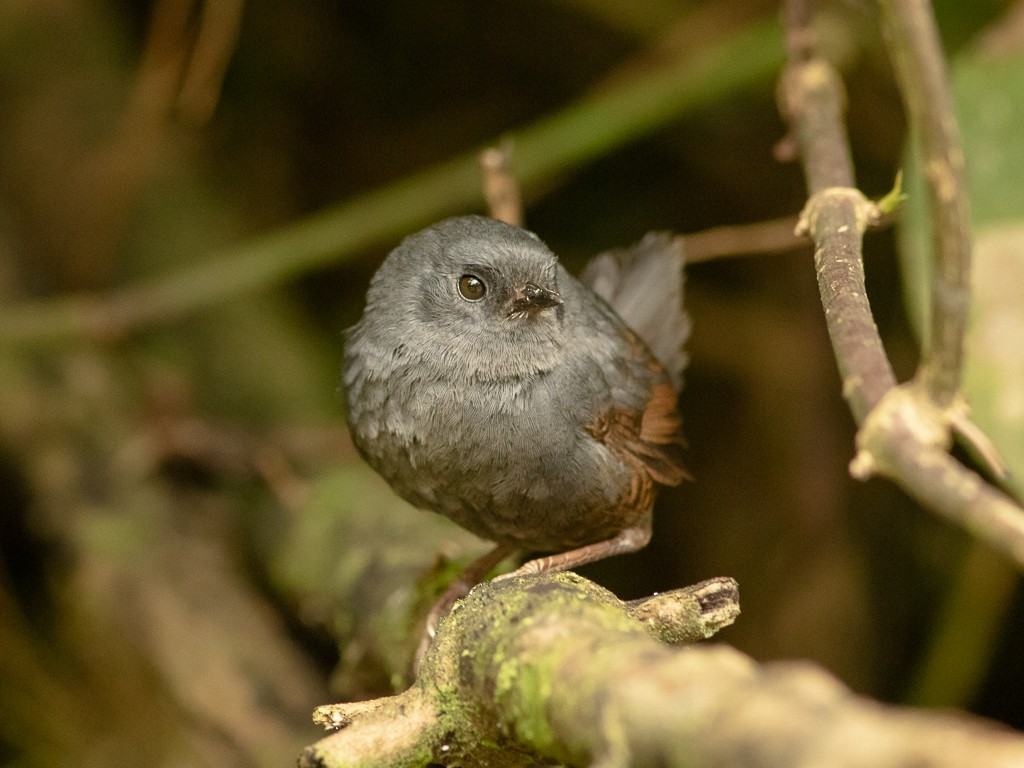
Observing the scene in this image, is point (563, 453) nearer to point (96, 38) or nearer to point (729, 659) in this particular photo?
point (729, 659)

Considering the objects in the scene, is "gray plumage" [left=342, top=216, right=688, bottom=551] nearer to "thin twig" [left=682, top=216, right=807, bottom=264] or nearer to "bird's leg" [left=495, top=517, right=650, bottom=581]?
"bird's leg" [left=495, top=517, right=650, bottom=581]

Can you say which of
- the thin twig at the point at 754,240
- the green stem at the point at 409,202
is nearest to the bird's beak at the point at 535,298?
the thin twig at the point at 754,240

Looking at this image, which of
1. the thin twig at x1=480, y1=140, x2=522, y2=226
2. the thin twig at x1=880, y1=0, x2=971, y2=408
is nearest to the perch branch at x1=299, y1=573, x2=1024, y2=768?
the thin twig at x1=880, y1=0, x2=971, y2=408

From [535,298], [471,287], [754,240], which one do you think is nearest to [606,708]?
[535,298]

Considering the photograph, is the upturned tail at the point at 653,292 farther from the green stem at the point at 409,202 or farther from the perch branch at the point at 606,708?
the perch branch at the point at 606,708

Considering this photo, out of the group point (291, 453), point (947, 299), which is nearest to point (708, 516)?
point (291, 453)
